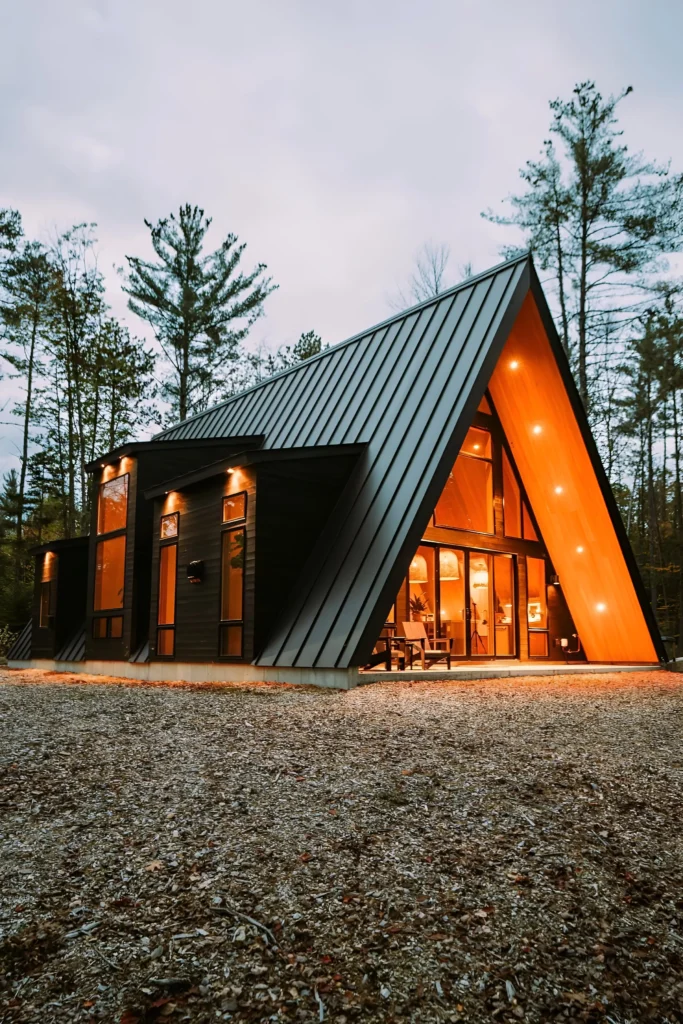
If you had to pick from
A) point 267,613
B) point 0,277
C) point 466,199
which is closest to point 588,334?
point 267,613

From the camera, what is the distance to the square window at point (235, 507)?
942 centimetres

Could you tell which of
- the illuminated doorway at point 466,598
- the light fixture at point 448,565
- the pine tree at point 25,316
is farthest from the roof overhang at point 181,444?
the pine tree at point 25,316

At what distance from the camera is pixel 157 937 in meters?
2.26

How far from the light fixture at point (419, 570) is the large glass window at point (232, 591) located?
9.67 ft

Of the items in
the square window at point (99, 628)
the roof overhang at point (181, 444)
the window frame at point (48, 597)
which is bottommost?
the square window at point (99, 628)

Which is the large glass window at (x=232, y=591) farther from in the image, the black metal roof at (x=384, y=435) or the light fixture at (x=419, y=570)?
the light fixture at (x=419, y=570)

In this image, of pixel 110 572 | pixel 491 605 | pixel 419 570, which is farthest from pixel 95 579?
pixel 491 605

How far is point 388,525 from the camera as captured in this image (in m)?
8.65

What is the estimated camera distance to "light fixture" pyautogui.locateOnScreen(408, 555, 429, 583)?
1120 centimetres

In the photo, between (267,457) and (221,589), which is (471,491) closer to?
(267,457)

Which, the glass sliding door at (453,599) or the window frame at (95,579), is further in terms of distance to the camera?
the window frame at (95,579)

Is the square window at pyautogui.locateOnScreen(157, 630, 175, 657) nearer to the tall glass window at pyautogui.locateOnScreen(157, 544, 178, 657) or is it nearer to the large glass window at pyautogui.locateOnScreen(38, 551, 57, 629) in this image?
the tall glass window at pyautogui.locateOnScreen(157, 544, 178, 657)

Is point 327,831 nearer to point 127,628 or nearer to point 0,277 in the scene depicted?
point 127,628

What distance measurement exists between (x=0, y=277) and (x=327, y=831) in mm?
22440
